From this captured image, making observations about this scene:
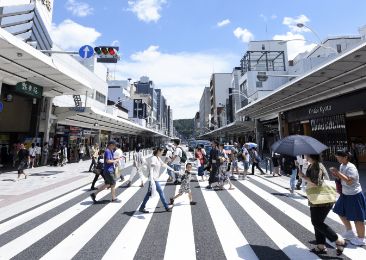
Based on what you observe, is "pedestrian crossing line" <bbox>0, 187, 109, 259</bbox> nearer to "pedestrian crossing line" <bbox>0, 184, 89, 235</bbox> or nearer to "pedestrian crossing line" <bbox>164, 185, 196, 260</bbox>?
"pedestrian crossing line" <bbox>0, 184, 89, 235</bbox>

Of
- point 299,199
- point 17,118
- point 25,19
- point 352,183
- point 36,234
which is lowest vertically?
point 36,234

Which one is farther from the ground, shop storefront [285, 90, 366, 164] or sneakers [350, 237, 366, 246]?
shop storefront [285, 90, 366, 164]

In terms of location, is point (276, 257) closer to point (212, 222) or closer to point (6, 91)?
point (212, 222)

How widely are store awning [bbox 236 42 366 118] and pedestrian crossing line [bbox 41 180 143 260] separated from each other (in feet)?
34.2

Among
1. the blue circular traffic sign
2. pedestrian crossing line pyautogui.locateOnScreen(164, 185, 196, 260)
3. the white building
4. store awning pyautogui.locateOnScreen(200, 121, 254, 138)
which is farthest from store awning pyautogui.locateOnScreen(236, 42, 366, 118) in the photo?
the white building

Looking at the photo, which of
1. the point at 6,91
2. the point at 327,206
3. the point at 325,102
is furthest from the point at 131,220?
the point at 325,102

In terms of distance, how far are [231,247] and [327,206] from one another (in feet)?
5.69

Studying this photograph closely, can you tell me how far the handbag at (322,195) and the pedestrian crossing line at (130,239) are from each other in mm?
3084

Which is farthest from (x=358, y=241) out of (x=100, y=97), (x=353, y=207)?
(x=100, y=97)

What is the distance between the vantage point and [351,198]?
4410 mm

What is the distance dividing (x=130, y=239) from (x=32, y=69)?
1330cm

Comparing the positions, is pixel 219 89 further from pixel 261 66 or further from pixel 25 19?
pixel 25 19

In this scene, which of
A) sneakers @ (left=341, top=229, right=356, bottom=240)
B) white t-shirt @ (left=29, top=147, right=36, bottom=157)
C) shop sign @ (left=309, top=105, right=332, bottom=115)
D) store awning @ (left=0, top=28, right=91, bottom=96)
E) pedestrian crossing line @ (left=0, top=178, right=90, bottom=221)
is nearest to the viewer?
sneakers @ (left=341, top=229, right=356, bottom=240)

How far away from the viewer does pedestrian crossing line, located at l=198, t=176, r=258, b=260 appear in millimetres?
4191
